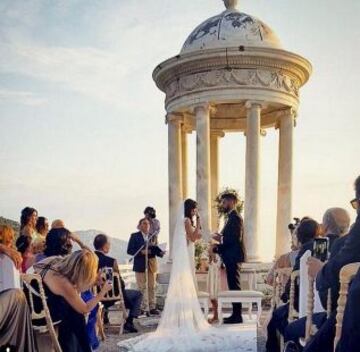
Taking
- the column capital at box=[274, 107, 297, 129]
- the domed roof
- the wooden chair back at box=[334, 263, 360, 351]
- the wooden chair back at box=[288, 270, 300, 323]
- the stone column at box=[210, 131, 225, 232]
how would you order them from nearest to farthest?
1. the wooden chair back at box=[334, 263, 360, 351]
2. the wooden chair back at box=[288, 270, 300, 323]
3. the domed roof
4. the column capital at box=[274, 107, 297, 129]
5. the stone column at box=[210, 131, 225, 232]

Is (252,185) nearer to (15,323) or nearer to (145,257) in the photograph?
(145,257)

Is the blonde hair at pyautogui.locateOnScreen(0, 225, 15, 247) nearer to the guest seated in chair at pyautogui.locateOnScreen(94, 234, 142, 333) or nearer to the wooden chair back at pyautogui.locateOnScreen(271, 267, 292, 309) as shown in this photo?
the wooden chair back at pyautogui.locateOnScreen(271, 267, 292, 309)

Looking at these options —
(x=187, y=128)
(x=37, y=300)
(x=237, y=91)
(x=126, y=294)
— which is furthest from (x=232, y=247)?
(x=187, y=128)

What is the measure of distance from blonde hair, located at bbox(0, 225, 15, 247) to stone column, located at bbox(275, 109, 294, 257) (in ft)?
42.3

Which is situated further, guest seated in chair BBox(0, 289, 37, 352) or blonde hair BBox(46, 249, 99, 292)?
blonde hair BBox(46, 249, 99, 292)

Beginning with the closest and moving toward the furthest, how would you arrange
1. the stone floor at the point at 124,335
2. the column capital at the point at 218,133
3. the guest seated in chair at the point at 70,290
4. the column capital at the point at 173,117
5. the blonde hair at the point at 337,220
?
the guest seated in chair at the point at 70,290 < the blonde hair at the point at 337,220 < the stone floor at the point at 124,335 < the column capital at the point at 173,117 < the column capital at the point at 218,133

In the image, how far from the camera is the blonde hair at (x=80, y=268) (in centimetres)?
503

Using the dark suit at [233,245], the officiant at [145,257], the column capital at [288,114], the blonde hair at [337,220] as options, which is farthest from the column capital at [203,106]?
the blonde hair at [337,220]

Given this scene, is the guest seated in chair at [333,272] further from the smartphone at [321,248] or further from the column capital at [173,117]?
the column capital at [173,117]

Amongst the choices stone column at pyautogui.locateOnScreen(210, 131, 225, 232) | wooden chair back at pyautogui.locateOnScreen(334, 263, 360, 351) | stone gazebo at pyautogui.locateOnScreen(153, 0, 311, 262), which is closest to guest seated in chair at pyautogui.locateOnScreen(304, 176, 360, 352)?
wooden chair back at pyautogui.locateOnScreen(334, 263, 360, 351)

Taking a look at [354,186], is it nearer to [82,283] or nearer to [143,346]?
[82,283]

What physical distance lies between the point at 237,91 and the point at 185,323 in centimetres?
903

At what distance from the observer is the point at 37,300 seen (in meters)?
5.51

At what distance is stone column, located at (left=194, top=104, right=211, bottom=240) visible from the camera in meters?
17.4
